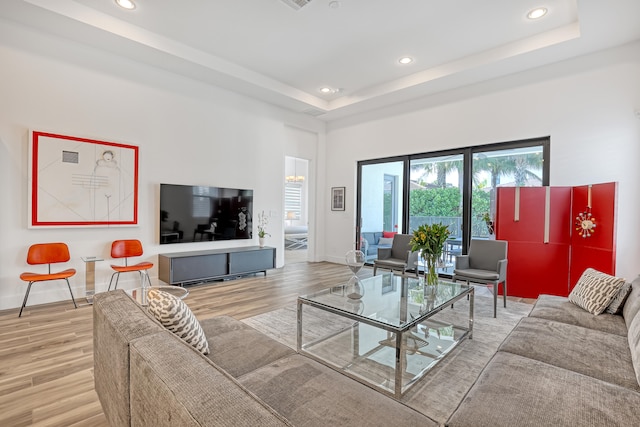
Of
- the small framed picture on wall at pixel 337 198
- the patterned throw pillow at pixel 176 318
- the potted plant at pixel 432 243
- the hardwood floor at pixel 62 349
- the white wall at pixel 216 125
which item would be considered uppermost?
the white wall at pixel 216 125

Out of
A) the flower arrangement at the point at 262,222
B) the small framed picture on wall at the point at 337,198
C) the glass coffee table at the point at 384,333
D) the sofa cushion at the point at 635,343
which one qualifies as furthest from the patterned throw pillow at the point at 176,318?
the small framed picture on wall at the point at 337,198

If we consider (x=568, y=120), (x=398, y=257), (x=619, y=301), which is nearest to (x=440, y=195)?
(x=398, y=257)

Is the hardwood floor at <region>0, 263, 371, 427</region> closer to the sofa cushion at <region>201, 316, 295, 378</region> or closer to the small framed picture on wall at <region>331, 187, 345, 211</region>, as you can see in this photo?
the sofa cushion at <region>201, 316, 295, 378</region>

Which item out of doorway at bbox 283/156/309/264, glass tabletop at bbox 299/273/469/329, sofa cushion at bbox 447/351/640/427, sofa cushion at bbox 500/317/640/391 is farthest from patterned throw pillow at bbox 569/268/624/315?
doorway at bbox 283/156/309/264

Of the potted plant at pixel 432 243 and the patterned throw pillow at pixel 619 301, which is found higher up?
the potted plant at pixel 432 243

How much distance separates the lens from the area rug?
203 cm

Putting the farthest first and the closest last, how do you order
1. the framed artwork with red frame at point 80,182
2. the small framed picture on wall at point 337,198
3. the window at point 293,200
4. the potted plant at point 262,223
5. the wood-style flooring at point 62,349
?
the window at point 293,200
the small framed picture on wall at point 337,198
the potted plant at point 262,223
the framed artwork with red frame at point 80,182
the wood-style flooring at point 62,349

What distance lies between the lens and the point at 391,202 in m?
6.59

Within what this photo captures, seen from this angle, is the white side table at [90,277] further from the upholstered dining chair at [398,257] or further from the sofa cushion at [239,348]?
the upholstered dining chair at [398,257]

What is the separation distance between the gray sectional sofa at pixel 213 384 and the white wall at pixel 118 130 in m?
3.17

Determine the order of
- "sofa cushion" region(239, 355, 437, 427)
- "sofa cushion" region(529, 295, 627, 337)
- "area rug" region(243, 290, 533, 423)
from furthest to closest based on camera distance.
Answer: "sofa cushion" region(529, 295, 627, 337), "area rug" region(243, 290, 533, 423), "sofa cushion" region(239, 355, 437, 427)

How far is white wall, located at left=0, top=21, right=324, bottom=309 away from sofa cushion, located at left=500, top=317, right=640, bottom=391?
4814 millimetres

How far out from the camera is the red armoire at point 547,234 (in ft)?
13.4

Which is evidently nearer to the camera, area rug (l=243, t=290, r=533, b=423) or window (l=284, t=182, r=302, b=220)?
area rug (l=243, t=290, r=533, b=423)
